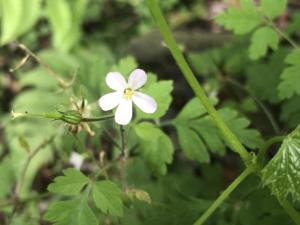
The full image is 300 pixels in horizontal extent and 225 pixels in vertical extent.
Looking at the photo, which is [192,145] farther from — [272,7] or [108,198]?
[272,7]

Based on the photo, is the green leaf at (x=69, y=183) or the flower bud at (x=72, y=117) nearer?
the flower bud at (x=72, y=117)

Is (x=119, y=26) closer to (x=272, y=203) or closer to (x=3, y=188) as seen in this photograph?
(x=3, y=188)

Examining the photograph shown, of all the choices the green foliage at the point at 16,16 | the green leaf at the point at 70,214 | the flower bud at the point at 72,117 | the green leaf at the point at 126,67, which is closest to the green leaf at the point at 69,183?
the green leaf at the point at 70,214

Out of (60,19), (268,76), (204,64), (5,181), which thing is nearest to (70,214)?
(5,181)

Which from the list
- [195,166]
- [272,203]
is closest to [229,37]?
[195,166]

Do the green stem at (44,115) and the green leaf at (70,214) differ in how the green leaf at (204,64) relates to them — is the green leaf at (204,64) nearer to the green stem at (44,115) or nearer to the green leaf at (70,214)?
the green leaf at (70,214)
